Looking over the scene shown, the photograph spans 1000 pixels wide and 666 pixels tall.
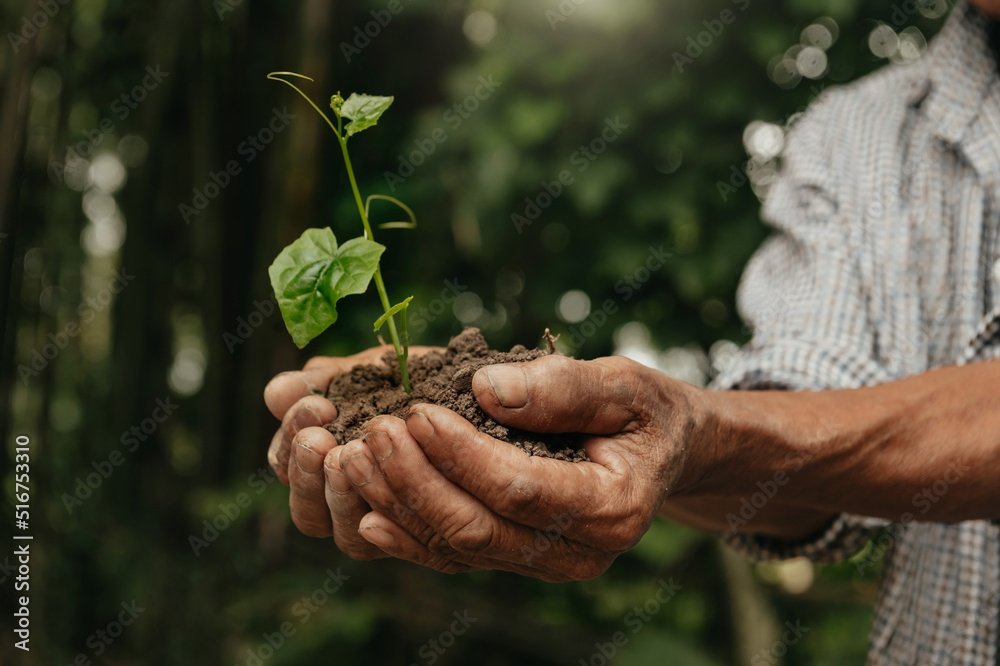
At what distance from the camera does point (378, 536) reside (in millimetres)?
793

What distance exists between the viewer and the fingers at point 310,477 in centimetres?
82

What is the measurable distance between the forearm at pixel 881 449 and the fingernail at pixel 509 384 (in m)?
0.33

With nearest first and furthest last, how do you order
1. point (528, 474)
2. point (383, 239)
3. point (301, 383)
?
point (528, 474) → point (301, 383) → point (383, 239)

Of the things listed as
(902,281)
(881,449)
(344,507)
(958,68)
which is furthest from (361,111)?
(958,68)

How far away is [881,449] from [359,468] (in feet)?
2.47

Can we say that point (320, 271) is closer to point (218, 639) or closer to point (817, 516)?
point (817, 516)

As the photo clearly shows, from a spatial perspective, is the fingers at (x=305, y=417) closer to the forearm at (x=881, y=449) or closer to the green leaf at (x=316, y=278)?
the green leaf at (x=316, y=278)

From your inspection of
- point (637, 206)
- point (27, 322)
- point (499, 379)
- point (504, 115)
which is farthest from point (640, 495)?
point (27, 322)

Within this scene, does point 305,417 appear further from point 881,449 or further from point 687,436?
point 881,449

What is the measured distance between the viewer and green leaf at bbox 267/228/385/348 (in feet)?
2.79

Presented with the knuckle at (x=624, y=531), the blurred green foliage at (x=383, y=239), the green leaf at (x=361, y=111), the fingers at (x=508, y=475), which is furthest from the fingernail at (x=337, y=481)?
the blurred green foliage at (x=383, y=239)

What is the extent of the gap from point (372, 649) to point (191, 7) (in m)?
2.73

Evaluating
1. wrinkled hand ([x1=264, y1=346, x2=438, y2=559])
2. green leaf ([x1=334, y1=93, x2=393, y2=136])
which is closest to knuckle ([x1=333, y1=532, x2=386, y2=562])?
wrinkled hand ([x1=264, y1=346, x2=438, y2=559])

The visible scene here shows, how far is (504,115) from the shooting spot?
6.94ft
